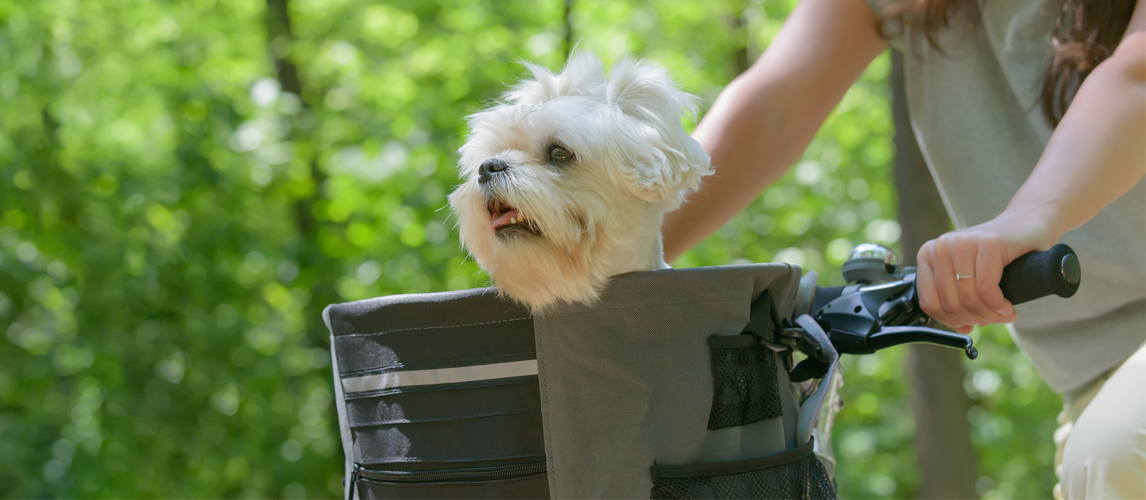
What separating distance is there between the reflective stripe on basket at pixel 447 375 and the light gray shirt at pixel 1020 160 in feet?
4.36

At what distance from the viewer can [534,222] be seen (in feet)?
4.63

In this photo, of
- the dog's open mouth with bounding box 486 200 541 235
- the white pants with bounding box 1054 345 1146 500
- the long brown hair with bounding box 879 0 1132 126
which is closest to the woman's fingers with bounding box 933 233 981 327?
the white pants with bounding box 1054 345 1146 500

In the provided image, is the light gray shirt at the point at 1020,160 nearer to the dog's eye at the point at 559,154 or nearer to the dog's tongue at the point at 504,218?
the dog's eye at the point at 559,154

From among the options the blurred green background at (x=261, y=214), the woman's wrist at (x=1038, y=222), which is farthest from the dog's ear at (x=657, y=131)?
the blurred green background at (x=261, y=214)

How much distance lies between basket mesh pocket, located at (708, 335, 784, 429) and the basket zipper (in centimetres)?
28

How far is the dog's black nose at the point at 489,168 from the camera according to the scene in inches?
55.2

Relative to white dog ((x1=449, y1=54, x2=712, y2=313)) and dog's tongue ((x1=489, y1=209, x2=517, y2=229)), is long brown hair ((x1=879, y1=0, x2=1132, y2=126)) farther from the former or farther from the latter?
dog's tongue ((x1=489, y1=209, x2=517, y2=229))

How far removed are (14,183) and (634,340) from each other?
462 cm

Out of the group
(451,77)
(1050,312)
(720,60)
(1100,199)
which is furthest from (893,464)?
(1100,199)

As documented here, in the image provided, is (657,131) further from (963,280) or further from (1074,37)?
(1074,37)

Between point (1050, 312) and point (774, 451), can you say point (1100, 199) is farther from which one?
point (774, 451)

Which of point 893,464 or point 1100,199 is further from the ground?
point 1100,199

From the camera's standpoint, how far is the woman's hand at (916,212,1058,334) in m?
1.31

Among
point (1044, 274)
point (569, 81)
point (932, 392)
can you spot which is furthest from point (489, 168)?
point (932, 392)
